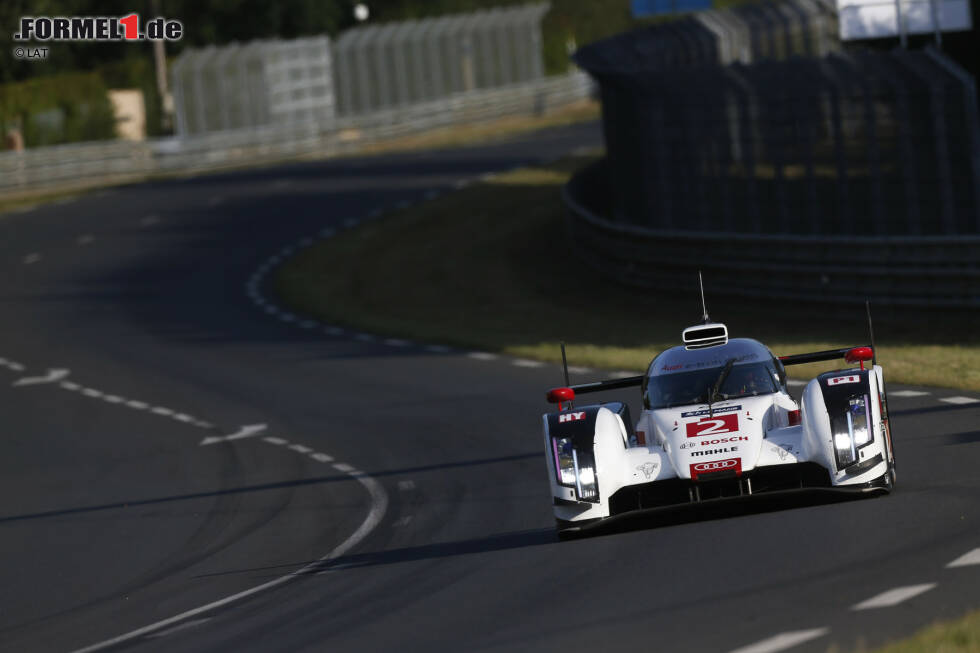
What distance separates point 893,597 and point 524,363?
1546cm

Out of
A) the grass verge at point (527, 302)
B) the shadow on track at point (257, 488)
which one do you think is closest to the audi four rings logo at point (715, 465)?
the shadow on track at point (257, 488)

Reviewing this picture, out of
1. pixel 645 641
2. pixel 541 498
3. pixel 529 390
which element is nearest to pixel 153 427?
pixel 529 390

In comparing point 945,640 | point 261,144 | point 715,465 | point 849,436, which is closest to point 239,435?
point 715,465

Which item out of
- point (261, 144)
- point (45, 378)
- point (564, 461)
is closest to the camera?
point (564, 461)

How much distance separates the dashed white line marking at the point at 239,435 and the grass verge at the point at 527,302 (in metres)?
5.03

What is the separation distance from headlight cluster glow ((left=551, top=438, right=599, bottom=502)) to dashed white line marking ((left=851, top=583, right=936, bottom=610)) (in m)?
3.15

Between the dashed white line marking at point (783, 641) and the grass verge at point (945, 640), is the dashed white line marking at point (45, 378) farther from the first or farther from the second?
the grass verge at point (945, 640)

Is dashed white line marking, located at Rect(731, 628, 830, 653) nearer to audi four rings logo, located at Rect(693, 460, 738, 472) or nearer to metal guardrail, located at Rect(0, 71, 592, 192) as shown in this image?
audi four rings logo, located at Rect(693, 460, 738, 472)

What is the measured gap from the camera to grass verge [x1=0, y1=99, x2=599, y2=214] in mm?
56000

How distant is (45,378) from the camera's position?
2744cm

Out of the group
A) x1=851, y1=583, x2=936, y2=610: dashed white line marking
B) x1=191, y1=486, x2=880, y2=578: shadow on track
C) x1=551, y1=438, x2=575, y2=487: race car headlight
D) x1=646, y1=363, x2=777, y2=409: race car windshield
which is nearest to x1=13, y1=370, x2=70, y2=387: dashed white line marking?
x1=191, y1=486, x2=880, y2=578: shadow on track

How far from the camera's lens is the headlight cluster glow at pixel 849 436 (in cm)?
1213

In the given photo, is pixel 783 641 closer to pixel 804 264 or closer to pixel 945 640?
pixel 945 640

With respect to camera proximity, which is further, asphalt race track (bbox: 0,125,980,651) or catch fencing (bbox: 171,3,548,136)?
catch fencing (bbox: 171,3,548,136)
